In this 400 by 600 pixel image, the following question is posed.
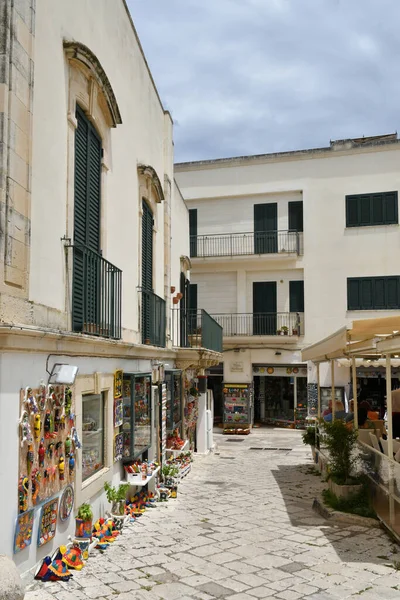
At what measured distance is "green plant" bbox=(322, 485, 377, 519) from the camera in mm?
9172

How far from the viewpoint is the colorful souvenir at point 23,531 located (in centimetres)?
566

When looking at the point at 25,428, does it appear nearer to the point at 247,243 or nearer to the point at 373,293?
the point at 373,293

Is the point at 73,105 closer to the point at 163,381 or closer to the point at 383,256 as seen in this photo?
the point at 163,381

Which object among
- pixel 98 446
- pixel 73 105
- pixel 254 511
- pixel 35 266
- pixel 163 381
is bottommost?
pixel 254 511

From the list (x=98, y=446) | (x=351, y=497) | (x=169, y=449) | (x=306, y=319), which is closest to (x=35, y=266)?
(x=98, y=446)

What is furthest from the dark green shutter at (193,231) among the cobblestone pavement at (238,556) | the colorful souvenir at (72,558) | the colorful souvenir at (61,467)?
the colorful souvenir at (72,558)

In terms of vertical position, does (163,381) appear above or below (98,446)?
above

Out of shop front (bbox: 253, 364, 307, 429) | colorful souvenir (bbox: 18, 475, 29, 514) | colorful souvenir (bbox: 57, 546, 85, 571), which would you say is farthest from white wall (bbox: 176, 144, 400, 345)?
colorful souvenir (bbox: 18, 475, 29, 514)

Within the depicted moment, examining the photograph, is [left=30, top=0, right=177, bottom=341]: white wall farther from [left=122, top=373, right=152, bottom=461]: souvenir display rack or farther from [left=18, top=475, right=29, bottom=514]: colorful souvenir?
[left=18, top=475, right=29, bottom=514]: colorful souvenir

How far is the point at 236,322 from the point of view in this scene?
25.6 metres

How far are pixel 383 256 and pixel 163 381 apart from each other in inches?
565

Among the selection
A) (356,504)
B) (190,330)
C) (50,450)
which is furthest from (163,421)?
(50,450)

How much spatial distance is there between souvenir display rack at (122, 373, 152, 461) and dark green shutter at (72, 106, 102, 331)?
6.84ft

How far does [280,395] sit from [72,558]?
63.6 ft
